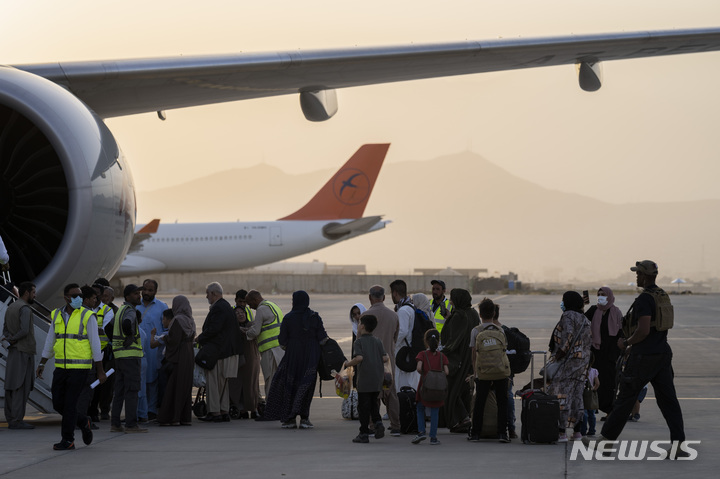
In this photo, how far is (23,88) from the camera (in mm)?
10461

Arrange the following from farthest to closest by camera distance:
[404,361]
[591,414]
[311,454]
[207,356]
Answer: [207,356] < [404,361] < [591,414] < [311,454]

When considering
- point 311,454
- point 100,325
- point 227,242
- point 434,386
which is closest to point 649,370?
point 434,386

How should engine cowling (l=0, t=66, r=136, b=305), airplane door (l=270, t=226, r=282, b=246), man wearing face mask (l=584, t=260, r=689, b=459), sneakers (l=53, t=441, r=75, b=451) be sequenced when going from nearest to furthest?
man wearing face mask (l=584, t=260, r=689, b=459) → sneakers (l=53, t=441, r=75, b=451) → engine cowling (l=0, t=66, r=136, b=305) → airplane door (l=270, t=226, r=282, b=246)

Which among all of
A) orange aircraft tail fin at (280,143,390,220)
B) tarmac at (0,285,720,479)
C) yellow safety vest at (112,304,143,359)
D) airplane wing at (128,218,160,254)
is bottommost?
tarmac at (0,285,720,479)

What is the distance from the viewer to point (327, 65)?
11914mm

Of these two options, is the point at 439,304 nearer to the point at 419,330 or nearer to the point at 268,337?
the point at 419,330

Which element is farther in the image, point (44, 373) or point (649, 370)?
point (44, 373)

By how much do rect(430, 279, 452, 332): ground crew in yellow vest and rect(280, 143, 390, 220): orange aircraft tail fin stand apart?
4205 centimetres

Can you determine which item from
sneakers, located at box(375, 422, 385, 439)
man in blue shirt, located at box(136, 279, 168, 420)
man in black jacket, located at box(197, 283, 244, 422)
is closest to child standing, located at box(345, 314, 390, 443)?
sneakers, located at box(375, 422, 385, 439)

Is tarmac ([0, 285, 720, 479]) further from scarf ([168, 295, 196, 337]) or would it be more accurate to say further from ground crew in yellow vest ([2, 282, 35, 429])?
scarf ([168, 295, 196, 337])

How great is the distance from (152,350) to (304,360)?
1.94 metres

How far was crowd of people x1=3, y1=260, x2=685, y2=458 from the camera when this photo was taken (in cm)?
946

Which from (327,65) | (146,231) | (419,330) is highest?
(146,231)

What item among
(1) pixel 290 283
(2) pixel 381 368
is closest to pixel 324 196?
(1) pixel 290 283
